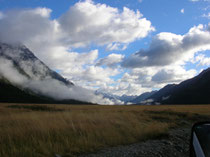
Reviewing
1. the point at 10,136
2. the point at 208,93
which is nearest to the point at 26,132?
the point at 10,136

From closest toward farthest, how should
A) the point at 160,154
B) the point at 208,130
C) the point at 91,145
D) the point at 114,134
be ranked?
the point at 208,130 < the point at 160,154 < the point at 91,145 < the point at 114,134

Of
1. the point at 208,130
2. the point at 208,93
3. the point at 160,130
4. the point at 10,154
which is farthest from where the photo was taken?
the point at 208,93

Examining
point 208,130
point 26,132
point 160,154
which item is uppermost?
point 208,130

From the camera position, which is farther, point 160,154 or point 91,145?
point 91,145

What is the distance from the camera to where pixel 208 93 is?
196m

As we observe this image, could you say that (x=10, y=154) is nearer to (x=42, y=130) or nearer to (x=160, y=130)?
(x=42, y=130)

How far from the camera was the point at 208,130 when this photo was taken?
8.39 feet

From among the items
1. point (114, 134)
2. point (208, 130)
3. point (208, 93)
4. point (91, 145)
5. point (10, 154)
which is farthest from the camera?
point (208, 93)

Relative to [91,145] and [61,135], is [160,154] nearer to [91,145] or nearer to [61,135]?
[91,145]

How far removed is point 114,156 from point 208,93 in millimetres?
222774

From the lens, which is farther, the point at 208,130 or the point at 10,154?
the point at 10,154

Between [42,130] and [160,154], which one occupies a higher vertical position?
[42,130]

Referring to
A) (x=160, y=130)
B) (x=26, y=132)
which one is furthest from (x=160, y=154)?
(x=26, y=132)

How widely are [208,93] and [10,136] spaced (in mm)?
223759
